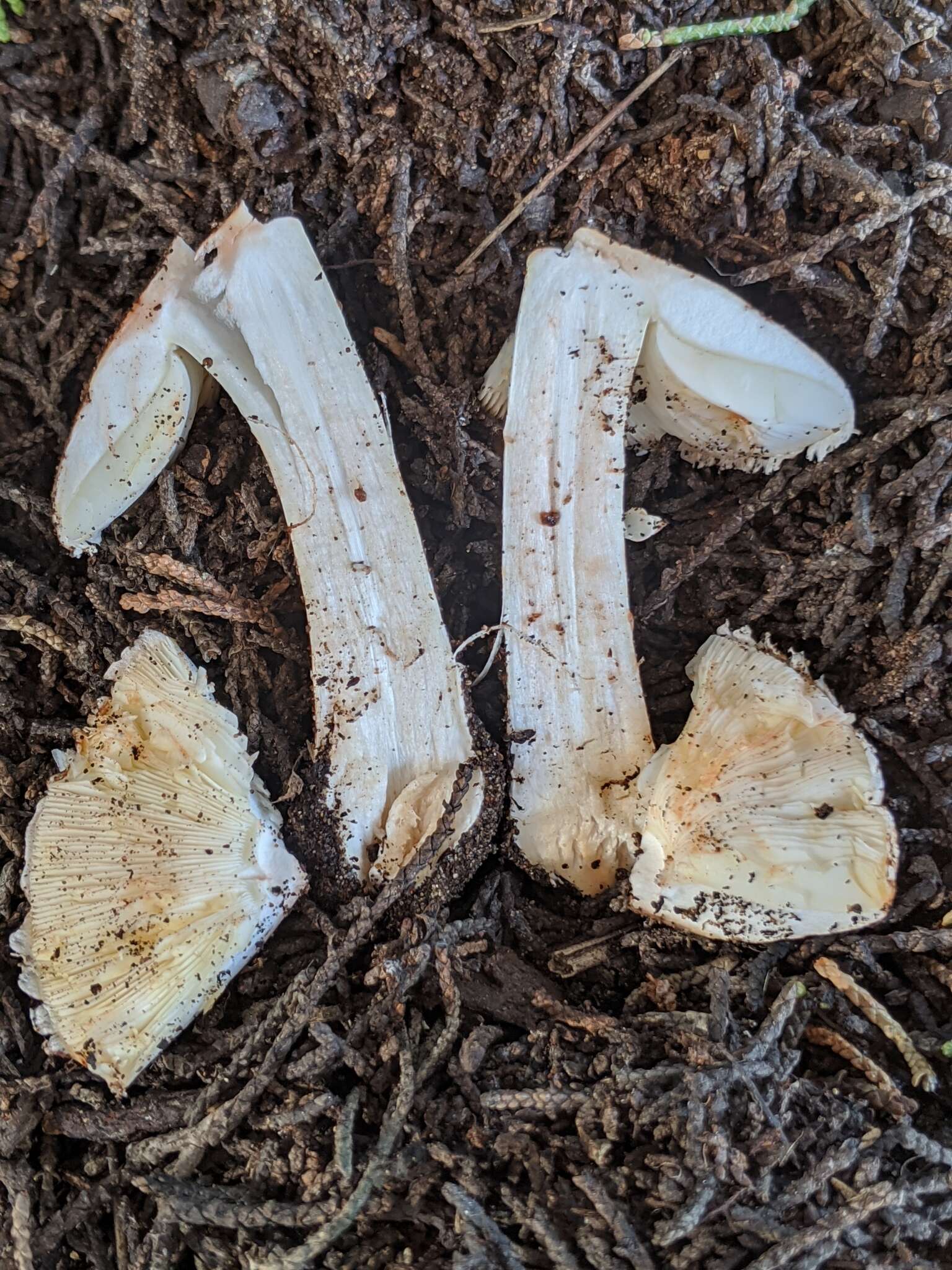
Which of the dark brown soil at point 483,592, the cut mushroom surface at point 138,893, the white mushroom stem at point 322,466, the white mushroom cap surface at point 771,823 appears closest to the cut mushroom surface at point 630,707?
the white mushroom cap surface at point 771,823

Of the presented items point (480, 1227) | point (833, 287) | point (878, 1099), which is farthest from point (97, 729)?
point (833, 287)

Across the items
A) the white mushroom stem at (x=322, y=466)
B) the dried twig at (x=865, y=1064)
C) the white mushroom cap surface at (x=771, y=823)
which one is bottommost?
the dried twig at (x=865, y=1064)

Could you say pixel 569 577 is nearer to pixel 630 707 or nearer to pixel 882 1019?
pixel 630 707

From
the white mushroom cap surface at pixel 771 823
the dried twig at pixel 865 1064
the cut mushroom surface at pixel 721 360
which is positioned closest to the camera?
the dried twig at pixel 865 1064

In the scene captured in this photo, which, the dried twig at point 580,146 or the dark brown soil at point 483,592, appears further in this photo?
the dried twig at point 580,146

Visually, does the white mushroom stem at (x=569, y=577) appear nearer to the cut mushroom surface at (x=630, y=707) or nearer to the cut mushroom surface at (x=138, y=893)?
the cut mushroom surface at (x=630, y=707)

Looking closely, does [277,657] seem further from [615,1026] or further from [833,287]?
[833,287]

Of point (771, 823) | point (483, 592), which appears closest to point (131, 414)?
point (483, 592)
